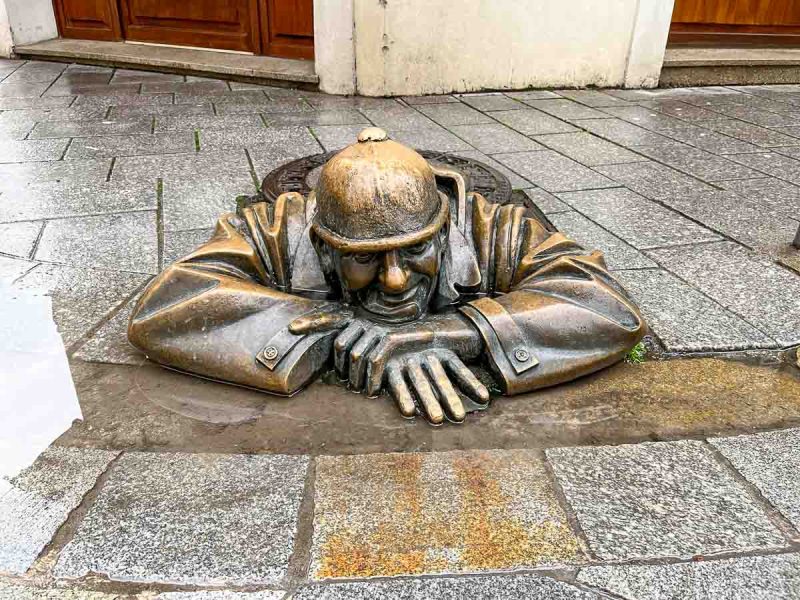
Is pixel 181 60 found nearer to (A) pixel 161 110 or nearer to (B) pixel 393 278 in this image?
(A) pixel 161 110

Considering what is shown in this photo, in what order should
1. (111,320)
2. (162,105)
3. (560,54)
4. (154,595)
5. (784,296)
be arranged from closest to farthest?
(154,595) < (111,320) < (784,296) < (162,105) < (560,54)

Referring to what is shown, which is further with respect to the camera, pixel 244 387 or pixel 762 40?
pixel 762 40

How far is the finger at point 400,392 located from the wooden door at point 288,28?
573 cm

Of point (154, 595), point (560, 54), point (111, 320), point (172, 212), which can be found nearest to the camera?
point (154, 595)

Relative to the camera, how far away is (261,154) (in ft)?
15.8

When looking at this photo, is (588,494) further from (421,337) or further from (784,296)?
(784,296)

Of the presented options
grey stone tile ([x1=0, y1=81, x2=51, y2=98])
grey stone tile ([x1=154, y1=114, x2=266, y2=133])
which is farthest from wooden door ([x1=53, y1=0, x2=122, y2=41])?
grey stone tile ([x1=154, y1=114, x2=266, y2=133])

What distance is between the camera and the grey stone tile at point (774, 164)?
4.63m

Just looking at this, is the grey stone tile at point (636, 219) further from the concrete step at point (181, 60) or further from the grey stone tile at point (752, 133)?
the concrete step at point (181, 60)

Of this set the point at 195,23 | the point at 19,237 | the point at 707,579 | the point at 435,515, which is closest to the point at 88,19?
the point at 195,23

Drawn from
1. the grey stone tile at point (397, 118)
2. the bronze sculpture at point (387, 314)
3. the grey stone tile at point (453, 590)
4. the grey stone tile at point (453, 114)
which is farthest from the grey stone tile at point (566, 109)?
the grey stone tile at point (453, 590)

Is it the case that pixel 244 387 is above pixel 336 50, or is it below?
below

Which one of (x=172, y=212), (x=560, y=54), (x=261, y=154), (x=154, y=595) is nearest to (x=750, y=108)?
(x=560, y=54)

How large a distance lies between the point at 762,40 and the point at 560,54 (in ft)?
9.23
